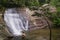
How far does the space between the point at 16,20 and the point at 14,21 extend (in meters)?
0.04

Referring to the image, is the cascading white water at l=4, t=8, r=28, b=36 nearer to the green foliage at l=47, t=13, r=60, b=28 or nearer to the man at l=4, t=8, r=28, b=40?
the man at l=4, t=8, r=28, b=40

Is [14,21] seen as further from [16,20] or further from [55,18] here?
[55,18]

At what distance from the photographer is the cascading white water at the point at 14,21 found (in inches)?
116

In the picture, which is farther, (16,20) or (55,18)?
(55,18)

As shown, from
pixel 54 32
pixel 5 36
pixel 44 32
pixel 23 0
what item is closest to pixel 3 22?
pixel 5 36

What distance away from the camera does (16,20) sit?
2.97 meters

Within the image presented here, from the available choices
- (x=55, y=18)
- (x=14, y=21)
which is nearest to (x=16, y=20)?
(x=14, y=21)

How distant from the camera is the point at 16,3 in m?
2.92

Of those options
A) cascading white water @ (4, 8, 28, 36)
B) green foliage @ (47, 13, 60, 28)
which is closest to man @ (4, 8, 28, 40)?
cascading white water @ (4, 8, 28, 36)

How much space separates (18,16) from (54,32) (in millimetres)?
711

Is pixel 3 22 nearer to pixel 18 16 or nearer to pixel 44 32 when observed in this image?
pixel 18 16

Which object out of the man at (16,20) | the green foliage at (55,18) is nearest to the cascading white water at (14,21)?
the man at (16,20)

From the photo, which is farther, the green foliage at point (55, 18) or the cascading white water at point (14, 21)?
the green foliage at point (55, 18)

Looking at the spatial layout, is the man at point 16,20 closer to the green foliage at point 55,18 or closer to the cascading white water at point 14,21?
the cascading white water at point 14,21
